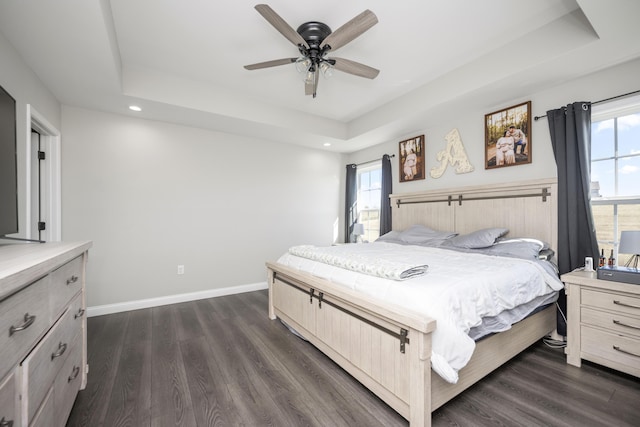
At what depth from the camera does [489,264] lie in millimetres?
2250

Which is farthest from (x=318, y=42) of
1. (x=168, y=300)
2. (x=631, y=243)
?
(x=168, y=300)

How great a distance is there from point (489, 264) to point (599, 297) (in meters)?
0.75

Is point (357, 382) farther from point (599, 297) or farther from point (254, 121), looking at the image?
point (254, 121)

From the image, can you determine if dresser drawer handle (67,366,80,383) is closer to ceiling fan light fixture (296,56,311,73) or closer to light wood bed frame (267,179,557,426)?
light wood bed frame (267,179,557,426)

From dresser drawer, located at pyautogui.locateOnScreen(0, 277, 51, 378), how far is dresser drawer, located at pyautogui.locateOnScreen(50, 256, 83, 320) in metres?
0.11

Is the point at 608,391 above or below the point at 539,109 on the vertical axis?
below

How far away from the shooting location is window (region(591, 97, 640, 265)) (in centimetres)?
238

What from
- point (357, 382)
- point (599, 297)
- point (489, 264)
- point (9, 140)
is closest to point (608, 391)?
point (599, 297)

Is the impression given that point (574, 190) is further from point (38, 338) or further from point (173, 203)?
point (173, 203)

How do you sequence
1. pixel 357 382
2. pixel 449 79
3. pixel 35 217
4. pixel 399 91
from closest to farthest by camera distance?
pixel 357 382
pixel 35 217
pixel 449 79
pixel 399 91

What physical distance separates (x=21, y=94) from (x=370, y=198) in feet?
14.8

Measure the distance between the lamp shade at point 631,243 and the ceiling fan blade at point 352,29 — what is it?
2.25 m

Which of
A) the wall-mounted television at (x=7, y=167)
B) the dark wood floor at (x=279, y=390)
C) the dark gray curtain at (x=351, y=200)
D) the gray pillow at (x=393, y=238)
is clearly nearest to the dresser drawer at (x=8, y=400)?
the dark wood floor at (x=279, y=390)

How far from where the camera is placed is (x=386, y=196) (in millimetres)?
4547
